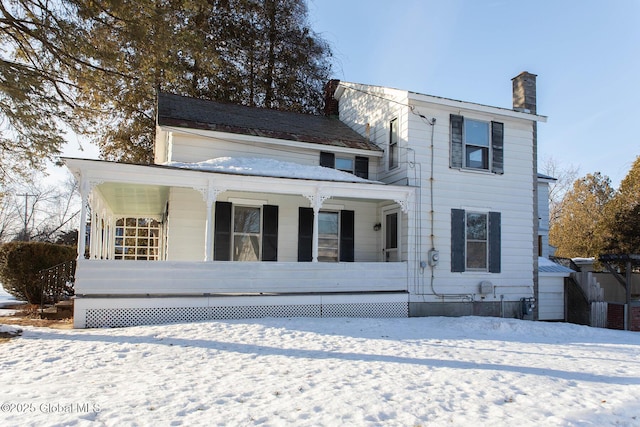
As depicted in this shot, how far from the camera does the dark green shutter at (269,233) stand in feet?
39.3

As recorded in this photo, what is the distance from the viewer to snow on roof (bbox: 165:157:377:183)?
10445 mm

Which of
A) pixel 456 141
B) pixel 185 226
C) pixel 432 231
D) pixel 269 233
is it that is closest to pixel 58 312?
pixel 185 226

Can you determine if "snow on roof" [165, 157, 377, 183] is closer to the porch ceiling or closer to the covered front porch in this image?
the covered front porch

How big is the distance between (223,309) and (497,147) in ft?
28.4

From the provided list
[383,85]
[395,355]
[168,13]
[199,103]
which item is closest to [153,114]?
[199,103]

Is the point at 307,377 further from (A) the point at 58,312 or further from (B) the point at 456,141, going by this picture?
(B) the point at 456,141

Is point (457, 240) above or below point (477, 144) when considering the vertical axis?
below

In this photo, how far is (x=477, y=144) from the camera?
12828mm

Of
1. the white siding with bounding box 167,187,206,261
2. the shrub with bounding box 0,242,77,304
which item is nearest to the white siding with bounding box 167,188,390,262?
the white siding with bounding box 167,187,206,261

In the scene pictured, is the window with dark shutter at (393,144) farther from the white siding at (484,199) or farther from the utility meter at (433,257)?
the utility meter at (433,257)

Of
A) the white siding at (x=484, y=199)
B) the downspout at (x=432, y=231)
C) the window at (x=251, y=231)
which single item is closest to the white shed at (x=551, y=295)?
the white siding at (x=484, y=199)

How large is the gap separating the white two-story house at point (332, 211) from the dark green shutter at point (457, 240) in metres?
0.03

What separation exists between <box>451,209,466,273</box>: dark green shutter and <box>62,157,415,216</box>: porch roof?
1.60 metres

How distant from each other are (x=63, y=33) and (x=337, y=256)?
8905 mm
